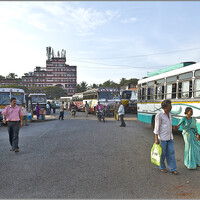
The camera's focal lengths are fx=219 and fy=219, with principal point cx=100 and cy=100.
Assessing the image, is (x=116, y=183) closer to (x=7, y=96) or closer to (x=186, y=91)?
(x=186, y=91)

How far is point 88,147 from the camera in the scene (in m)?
7.78

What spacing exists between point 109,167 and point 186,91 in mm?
4980

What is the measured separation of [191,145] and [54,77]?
11352cm

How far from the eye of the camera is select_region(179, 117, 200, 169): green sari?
537 cm

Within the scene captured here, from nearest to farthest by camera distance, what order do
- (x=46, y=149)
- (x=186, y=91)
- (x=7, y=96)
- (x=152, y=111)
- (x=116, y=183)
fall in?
(x=116, y=183) < (x=46, y=149) < (x=186, y=91) < (x=152, y=111) < (x=7, y=96)

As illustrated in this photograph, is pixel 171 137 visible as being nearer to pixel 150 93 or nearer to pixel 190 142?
pixel 190 142

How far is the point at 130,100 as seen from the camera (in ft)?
92.7

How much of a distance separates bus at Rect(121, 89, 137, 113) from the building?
3473 inches

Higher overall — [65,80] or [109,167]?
[65,80]

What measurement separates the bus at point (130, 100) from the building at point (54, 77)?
8821 cm

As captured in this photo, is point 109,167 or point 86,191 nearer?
point 86,191

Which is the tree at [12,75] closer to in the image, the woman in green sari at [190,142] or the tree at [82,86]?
the tree at [82,86]

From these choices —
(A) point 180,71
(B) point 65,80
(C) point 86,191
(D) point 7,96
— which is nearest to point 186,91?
(A) point 180,71

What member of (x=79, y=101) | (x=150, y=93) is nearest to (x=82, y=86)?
(x=79, y=101)
